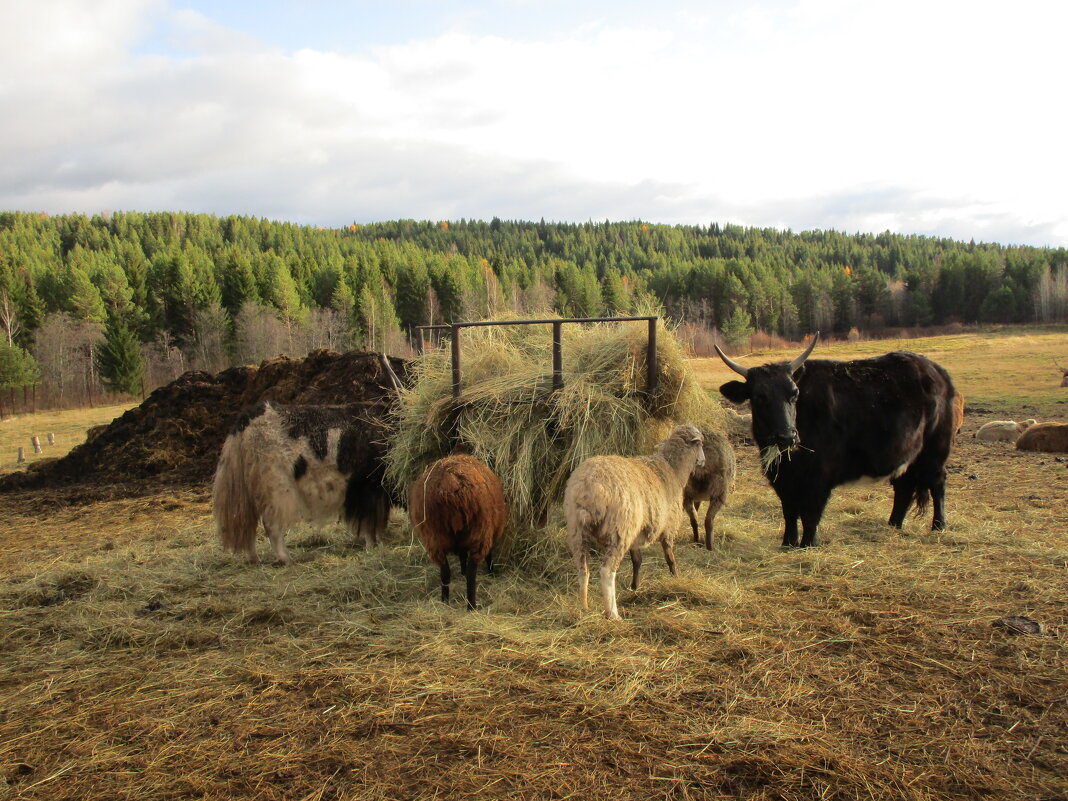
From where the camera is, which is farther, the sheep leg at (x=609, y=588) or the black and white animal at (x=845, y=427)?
the black and white animal at (x=845, y=427)

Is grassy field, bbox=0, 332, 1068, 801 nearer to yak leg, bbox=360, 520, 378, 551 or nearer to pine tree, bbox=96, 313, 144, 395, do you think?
yak leg, bbox=360, 520, 378, 551

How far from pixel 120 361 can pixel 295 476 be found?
47201 millimetres

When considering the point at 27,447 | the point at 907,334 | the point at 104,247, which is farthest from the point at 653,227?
the point at 27,447

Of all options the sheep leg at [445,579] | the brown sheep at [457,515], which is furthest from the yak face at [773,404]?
the sheep leg at [445,579]

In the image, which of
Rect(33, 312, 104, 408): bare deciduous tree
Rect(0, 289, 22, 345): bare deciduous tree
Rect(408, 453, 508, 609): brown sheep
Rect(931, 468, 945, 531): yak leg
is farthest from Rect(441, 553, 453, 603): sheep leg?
Rect(0, 289, 22, 345): bare deciduous tree

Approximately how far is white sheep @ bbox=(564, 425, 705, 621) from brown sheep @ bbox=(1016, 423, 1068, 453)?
1156 centimetres

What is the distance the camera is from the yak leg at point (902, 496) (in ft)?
26.5

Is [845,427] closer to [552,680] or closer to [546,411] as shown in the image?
[546,411]

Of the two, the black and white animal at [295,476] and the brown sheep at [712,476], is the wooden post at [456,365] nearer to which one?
the black and white animal at [295,476]

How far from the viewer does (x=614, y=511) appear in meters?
5.30

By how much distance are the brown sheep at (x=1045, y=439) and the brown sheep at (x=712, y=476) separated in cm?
1035

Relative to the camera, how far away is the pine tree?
47125 millimetres

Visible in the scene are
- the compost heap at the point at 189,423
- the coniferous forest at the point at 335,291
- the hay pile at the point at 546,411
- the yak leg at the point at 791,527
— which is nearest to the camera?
the hay pile at the point at 546,411

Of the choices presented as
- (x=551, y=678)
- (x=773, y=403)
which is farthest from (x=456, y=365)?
(x=551, y=678)
